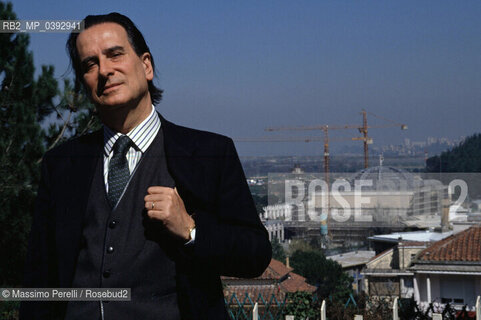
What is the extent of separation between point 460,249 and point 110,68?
5421mm

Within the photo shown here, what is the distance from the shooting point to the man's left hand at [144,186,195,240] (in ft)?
3.21

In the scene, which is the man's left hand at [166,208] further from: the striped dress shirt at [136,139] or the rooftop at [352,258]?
the rooftop at [352,258]

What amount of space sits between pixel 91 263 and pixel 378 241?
4.87 metres

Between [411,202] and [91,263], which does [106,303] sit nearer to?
[91,263]

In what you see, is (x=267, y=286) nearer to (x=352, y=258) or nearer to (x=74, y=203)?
(x=352, y=258)

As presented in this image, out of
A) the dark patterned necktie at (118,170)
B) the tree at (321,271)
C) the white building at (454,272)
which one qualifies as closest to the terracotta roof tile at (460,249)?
the white building at (454,272)

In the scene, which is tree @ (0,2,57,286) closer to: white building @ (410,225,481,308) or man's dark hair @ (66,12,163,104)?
man's dark hair @ (66,12,163,104)

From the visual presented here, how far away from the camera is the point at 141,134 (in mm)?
1144

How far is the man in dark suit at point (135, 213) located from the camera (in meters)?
1.07

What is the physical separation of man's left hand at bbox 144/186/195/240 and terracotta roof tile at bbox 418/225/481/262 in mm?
4591

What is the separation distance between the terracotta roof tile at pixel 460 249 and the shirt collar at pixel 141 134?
4.51 meters
